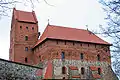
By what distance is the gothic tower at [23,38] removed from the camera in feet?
128

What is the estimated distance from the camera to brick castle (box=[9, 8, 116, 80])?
35.6 metres

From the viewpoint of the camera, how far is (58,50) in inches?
1422

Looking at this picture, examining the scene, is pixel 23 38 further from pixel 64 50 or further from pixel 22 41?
pixel 64 50

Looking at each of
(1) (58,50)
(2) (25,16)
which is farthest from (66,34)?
(2) (25,16)

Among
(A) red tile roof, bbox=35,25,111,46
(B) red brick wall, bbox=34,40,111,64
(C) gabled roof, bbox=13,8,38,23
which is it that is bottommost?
(B) red brick wall, bbox=34,40,111,64

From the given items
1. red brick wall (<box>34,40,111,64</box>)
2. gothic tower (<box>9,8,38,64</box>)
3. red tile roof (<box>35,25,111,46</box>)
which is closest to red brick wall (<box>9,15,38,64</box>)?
gothic tower (<box>9,8,38,64</box>)

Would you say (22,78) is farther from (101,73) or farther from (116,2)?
(101,73)

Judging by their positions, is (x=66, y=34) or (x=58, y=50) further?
(x=66, y=34)

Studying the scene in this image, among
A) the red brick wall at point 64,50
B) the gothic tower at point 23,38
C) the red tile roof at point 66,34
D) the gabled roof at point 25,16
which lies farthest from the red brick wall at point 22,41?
the red tile roof at point 66,34

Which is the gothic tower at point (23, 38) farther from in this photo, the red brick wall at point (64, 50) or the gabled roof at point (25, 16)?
the red brick wall at point (64, 50)

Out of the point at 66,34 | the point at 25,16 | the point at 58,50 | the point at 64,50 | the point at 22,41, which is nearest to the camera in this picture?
the point at 58,50

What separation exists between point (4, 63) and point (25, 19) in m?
29.3

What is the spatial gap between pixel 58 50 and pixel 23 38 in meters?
6.45

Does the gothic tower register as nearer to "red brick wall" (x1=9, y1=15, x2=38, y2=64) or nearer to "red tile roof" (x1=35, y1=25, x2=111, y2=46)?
"red brick wall" (x1=9, y1=15, x2=38, y2=64)
